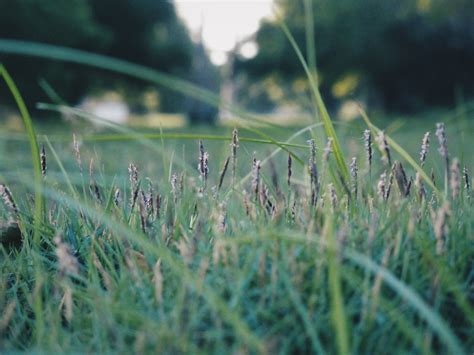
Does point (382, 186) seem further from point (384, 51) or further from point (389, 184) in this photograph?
point (384, 51)

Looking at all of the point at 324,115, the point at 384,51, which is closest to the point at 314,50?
the point at 384,51

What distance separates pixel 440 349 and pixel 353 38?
25.3 meters

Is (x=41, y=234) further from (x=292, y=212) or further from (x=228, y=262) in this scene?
(x=292, y=212)

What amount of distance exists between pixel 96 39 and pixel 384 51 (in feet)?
43.3

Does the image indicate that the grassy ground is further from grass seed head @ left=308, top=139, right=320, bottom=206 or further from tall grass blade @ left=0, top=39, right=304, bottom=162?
tall grass blade @ left=0, top=39, right=304, bottom=162

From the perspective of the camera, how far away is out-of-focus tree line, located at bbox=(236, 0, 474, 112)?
2381 cm

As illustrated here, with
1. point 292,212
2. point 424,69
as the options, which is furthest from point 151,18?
point 292,212

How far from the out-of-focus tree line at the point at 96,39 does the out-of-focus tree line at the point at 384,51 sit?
150 inches

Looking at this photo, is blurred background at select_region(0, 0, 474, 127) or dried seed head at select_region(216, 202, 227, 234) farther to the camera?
blurred background at select_region(0, 0, 474, 127)

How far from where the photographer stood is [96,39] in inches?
724

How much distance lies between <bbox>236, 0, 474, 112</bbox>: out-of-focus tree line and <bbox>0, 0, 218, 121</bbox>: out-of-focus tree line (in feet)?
12.5

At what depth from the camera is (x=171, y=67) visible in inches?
905

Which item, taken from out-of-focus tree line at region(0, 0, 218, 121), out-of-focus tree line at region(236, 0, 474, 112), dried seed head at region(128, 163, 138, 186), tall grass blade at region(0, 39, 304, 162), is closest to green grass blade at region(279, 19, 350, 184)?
tall grass blade at region(0, 39, 304, 162)

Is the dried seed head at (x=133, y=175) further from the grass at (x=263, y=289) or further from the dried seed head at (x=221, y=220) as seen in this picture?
the dried seed head at (x=221, y=220)
